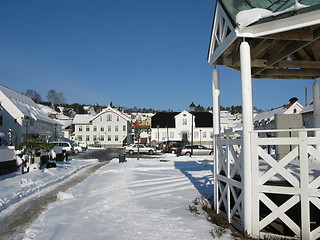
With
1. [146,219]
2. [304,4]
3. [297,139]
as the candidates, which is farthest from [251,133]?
[146,219]

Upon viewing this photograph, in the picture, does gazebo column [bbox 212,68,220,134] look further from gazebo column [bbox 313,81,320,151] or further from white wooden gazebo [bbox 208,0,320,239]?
gazebo column [bbox 313,81,320,151]

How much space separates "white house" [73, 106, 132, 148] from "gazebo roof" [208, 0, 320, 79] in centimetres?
5844

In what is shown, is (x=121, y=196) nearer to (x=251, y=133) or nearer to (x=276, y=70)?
(x=251, y=133)

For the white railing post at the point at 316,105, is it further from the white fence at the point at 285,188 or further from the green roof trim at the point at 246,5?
the green roof trim at the point at 246,5

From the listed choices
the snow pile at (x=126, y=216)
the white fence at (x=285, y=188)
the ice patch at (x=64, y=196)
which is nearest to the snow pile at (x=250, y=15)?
the white fence at (x=285, y=188)

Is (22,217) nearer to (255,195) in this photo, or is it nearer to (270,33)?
(255,195)

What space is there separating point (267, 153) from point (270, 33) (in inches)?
93.2

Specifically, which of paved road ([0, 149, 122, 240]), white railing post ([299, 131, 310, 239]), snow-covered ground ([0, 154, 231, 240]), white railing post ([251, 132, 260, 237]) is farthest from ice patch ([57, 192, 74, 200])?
white railing post ([299, 131, 310, 239])

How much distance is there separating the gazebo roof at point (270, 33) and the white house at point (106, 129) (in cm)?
5844

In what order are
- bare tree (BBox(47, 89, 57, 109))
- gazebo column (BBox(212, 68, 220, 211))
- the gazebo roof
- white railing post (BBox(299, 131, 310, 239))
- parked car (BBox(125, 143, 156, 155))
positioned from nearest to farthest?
white railing post (BBox(299, 131, 310, 239)), the gazebo roof, gazebo column (BBox(212, 68, 220, 211)), parked car (BBox(125, 143, 156, 155)), bare tree (BBox(47, 89, 57, 109))

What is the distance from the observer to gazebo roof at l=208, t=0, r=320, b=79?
5.31m

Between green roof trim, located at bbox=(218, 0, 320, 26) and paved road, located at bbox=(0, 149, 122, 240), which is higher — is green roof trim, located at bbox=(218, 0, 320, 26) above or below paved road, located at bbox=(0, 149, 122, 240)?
above

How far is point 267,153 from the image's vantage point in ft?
17.5

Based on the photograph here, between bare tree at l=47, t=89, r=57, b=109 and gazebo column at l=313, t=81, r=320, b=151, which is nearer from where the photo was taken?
gazebo column at l=313, t=81, r=320, b=151
